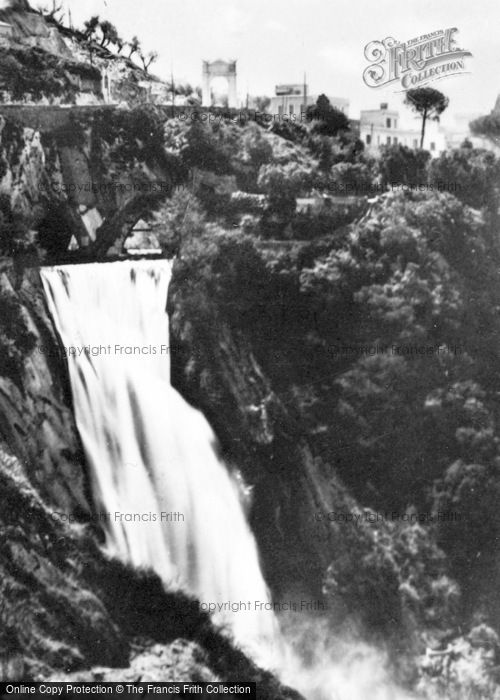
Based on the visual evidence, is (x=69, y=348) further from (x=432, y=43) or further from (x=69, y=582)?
(x=432, y=43)

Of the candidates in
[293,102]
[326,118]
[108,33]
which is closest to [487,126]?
[326,118]

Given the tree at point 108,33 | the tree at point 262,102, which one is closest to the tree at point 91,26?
the tree at point 108,33

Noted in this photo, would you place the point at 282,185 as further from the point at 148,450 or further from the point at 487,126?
the point at 148,450

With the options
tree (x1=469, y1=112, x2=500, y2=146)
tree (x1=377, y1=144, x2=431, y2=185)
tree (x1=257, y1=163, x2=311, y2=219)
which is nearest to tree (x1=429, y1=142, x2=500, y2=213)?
tree (x1=377, y1=144, x2=431, y2=185)

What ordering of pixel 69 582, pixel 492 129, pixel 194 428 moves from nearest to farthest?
pixel 69 582
pixel 194 428
pixel 492 129

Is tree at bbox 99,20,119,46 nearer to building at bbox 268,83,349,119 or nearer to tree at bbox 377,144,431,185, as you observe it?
building at bbox 268,83,349,119

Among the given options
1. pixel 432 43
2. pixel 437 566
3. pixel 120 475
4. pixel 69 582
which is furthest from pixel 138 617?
pixel 432 43
